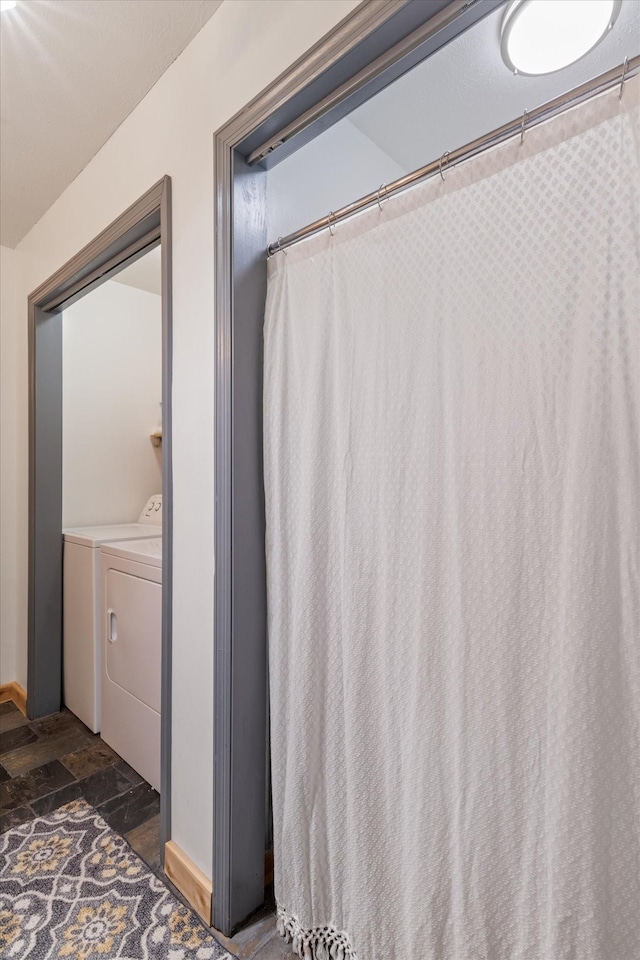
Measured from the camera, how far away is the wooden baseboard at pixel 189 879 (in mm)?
1270

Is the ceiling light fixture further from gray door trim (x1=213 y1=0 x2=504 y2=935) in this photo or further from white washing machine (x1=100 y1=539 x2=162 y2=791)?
white washing machine (x1=100 y1=539 x2=162 y2=791)

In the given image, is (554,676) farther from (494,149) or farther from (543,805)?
(494,149)

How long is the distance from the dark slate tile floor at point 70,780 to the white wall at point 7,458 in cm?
53

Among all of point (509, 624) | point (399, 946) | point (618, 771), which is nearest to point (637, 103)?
point (509, 624)

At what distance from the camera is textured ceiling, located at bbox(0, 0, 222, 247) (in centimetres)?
127

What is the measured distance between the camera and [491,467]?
0.91 metres

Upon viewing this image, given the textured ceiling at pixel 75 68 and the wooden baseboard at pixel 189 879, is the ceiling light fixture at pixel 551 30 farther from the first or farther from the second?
the wooden baseboard at pixel 189 879

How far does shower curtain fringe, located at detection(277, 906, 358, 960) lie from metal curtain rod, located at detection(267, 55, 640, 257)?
5.61 ft

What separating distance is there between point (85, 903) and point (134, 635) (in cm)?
82

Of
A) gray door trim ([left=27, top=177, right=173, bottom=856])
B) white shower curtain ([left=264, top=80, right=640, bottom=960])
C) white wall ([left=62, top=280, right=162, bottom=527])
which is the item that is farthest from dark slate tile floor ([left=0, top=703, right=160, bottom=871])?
white wall ([left=62, top=280, right=162, bottom=527])

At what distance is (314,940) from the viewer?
45.6 inches

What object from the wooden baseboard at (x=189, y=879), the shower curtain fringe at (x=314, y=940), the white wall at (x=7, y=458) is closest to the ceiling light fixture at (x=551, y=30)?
the shower curtain fringe at (x=314, y=940)

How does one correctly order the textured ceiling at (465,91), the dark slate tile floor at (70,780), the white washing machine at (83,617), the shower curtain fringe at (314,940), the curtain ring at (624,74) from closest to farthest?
the curtain ring at (624,74), the shower curtain fringe at (314,940), the textured ceiling at (465,91), the dark slate tile floor at (70,780), the white washing machine at (83,617)

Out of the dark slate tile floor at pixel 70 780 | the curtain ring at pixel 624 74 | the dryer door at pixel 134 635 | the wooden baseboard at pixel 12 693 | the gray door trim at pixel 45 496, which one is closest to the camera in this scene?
the curtain ring at pixel 624 74
